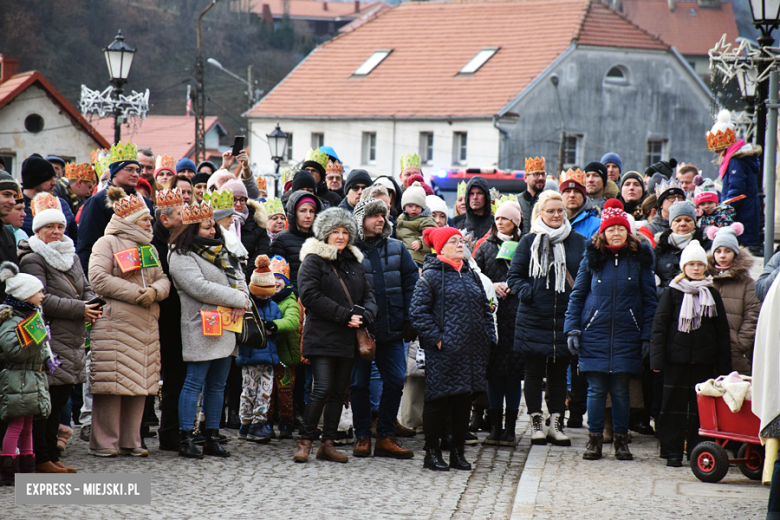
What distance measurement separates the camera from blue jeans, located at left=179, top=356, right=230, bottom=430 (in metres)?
8.28

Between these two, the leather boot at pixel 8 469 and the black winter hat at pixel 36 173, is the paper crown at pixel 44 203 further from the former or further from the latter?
the leather boot at pixel 8 469

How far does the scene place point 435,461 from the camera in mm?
8172

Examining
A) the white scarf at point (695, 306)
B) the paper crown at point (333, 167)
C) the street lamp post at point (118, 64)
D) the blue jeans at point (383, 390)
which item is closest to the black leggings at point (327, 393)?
the blue jeans at point (383, 390)

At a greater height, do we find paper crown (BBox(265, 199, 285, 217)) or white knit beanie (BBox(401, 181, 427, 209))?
white knit beanie (BBox(401, 181, 427, 209))

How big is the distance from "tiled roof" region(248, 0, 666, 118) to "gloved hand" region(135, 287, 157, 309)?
111 feet

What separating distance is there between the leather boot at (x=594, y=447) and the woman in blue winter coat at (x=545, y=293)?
24.3 inches

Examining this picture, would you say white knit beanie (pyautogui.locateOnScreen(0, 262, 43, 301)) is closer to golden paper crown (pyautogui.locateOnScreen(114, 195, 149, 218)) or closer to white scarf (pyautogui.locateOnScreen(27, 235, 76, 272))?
white scarf (pyautogui.locateOnScreen(27, 235, 76, 272))

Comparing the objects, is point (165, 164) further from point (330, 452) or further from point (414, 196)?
point (330, 452)

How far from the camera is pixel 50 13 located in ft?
201

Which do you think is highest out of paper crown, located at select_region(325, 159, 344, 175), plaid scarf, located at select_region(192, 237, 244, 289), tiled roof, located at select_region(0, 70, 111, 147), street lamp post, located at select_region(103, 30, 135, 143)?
tiled roof, located at select_region(0, 70, 111, 147)

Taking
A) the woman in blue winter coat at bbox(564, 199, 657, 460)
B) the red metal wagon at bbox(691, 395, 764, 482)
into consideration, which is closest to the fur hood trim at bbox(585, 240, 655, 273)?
the woman in blue winter coat at bbox(564, 199, 657, 460)

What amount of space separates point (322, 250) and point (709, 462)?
345cm

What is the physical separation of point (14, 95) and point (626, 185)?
3211 cm

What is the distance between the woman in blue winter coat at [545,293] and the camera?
29.7ft
